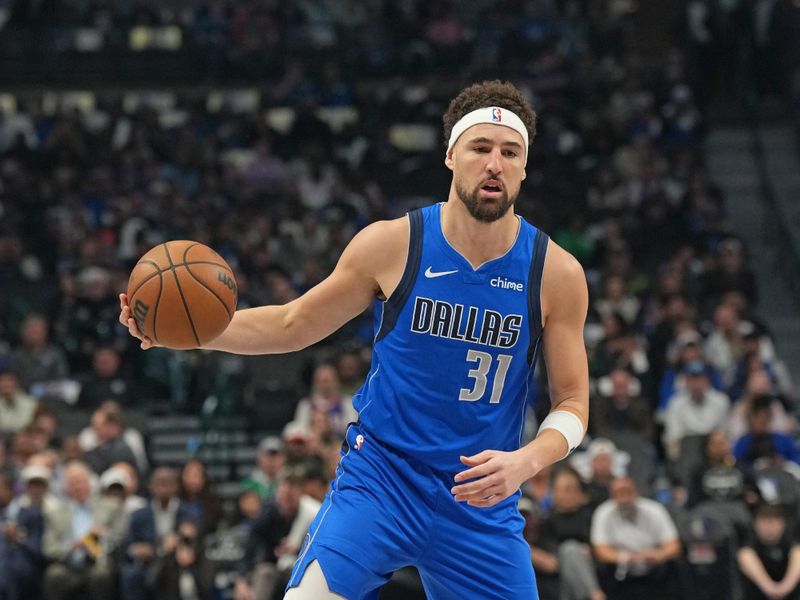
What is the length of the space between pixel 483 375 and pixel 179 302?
1.13 meters

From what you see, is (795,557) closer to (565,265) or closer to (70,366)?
(565,265)

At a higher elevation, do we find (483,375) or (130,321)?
(130,321)

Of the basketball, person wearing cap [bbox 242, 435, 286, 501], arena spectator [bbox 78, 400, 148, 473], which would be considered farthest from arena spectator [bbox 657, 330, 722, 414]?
the basketball

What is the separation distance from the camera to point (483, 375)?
507 cm

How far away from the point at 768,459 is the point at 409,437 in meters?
7.98

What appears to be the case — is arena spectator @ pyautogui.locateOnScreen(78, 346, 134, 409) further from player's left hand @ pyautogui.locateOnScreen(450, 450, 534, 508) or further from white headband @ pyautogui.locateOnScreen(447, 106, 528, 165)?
player's left hand @ pyautogui.locateOnScreen(450, 450, 534, 508)

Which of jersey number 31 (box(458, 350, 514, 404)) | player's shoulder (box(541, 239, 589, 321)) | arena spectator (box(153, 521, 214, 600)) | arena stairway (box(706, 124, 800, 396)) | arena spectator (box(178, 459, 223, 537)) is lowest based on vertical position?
arena spectator (box(153, 521, 214, 600))

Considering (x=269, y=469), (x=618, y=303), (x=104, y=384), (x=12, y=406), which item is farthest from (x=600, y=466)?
(x=12, y=406)

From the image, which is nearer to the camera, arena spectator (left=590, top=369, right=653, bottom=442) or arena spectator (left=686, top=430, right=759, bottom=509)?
arena spectator (left=686, top=430, right=759, bottom=509)

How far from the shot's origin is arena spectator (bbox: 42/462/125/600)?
11.1 meters

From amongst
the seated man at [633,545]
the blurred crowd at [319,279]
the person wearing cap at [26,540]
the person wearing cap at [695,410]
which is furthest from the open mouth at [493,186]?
the person wearing cap at [695,410]

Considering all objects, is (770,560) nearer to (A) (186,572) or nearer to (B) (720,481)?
(B) (720,481)

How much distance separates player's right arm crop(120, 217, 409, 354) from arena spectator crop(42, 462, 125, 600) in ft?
21.0

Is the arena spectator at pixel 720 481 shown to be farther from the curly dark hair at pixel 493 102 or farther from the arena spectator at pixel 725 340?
the curly dark hair at pixel 493 102
